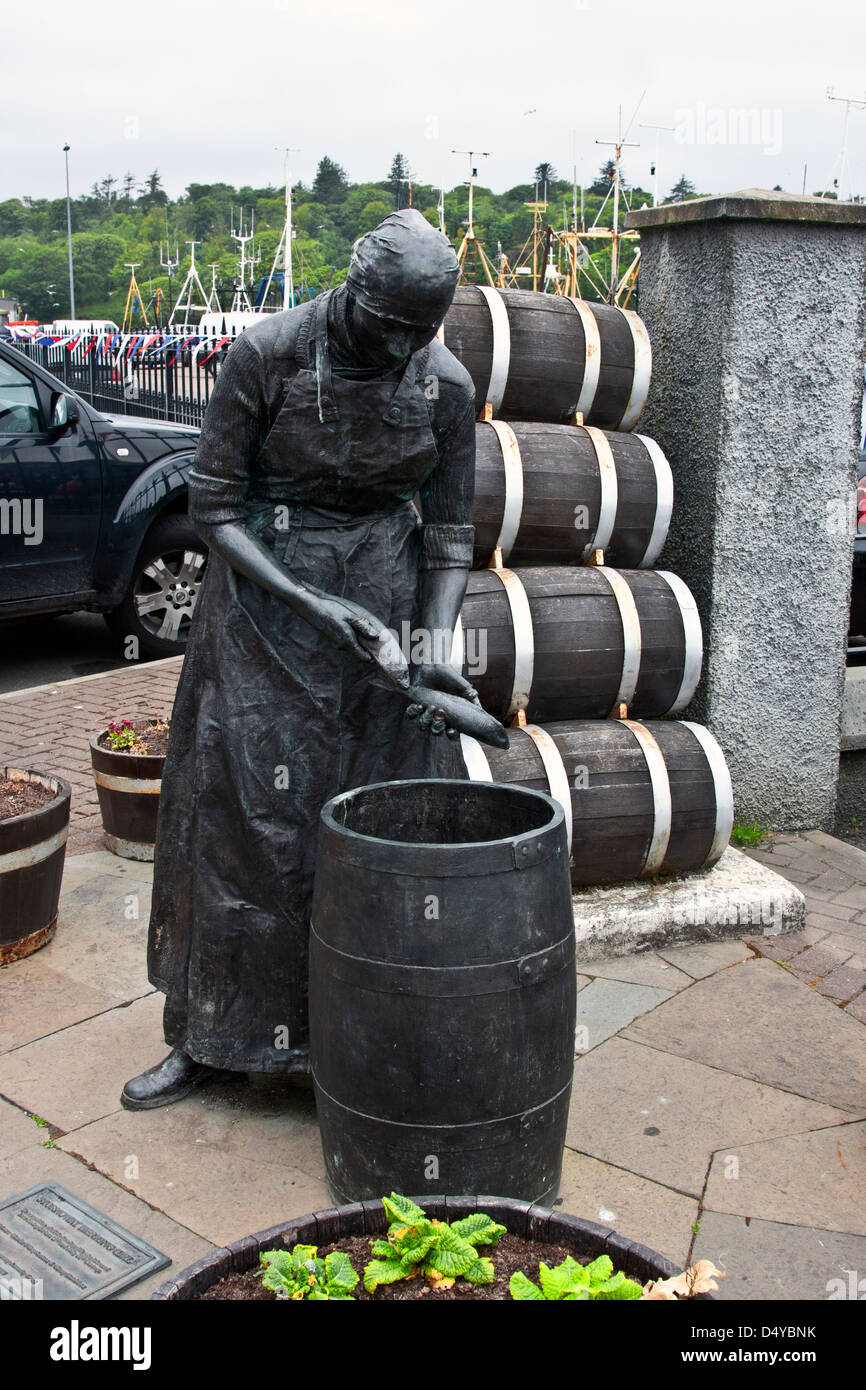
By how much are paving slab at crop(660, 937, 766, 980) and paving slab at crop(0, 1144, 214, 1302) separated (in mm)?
2134

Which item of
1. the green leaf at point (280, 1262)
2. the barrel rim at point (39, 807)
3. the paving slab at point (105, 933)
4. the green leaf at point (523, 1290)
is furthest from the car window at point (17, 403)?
the green leaf at point (523, 1290)

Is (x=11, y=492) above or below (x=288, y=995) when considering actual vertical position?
above

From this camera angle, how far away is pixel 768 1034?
3.91 meters

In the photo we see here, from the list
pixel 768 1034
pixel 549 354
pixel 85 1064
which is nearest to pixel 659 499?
pixel 549 354

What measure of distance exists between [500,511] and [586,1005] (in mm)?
1983

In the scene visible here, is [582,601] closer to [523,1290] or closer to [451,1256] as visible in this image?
[451,1256]

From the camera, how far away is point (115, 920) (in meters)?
4.69

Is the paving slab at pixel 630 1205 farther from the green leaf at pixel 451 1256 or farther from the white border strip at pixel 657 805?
the white border strip at pixel 657 805

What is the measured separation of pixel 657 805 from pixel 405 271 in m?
2.64

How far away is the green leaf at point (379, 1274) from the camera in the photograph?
206 cm

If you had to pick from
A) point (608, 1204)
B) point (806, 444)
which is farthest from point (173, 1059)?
point (806, 444)

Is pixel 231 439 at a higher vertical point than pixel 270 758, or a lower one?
higher

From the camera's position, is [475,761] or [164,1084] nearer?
[164,1084]
